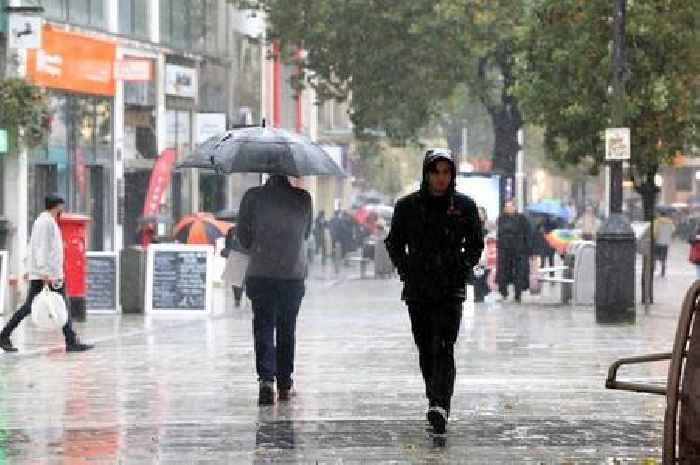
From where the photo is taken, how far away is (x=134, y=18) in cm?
4138

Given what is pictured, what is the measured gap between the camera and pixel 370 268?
5731cm

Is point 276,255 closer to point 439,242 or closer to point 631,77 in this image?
point 439,242

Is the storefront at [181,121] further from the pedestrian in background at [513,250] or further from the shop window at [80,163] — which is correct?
the pedestrian in background at [513,250]

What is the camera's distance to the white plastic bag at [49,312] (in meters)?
19.0

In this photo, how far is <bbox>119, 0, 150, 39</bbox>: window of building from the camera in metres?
40.5

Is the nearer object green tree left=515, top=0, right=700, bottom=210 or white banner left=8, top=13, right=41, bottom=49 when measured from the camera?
green tree left=515, top=0, right=700, bottom=210

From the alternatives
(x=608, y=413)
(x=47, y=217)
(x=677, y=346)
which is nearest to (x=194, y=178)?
(x=47, y=217)

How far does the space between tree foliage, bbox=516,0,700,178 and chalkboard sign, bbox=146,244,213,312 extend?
6356mm

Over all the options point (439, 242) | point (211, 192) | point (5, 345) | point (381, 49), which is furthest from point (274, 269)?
point (211, 192)

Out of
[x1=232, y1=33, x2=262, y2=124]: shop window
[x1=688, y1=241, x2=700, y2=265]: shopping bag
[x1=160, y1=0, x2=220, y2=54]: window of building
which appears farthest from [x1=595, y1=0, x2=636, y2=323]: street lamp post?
[x1=232, y1=33, x2=262, y2=124]: shop window

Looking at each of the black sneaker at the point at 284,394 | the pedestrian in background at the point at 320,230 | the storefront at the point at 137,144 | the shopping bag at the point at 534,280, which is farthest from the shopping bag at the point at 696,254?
the pedestrian in background at the point at 320,230

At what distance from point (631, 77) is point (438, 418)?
18.4 m

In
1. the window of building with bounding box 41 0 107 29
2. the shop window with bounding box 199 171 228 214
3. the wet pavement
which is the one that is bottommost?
the wet pavement

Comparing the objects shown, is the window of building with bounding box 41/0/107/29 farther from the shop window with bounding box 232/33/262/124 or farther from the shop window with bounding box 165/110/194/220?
the shop window with bounding box 232/33/262/124
